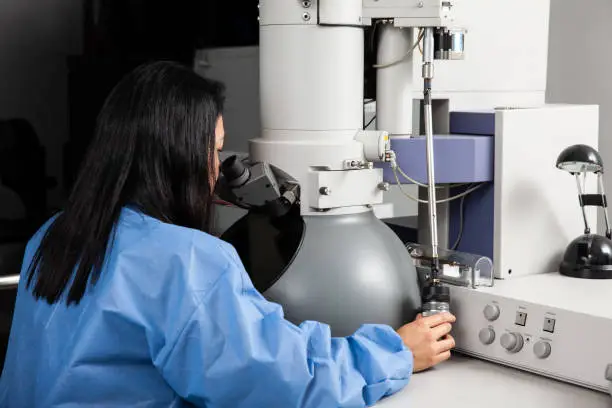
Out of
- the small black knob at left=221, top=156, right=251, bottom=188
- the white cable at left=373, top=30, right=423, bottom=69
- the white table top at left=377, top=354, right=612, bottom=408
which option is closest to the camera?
the white table top at left=377, top=354, right=612, bottom=408

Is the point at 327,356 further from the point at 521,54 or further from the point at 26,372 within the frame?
the point at 521,54

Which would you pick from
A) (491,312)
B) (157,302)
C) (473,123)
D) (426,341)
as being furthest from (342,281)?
(473,123)

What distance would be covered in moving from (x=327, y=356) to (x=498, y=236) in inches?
22.5

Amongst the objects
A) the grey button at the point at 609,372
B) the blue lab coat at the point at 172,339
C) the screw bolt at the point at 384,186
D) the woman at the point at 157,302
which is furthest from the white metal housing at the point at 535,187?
the blue lab coat at the point at 172,339

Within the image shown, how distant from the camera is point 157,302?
115 centimetres

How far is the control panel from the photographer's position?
137 centimetres

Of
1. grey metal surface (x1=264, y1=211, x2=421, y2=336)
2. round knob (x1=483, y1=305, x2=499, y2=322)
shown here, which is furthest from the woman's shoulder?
round knob (x1=483, y1=305, x2=499, y2=322)

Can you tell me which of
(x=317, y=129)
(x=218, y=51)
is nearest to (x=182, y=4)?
(x=218, y=51)

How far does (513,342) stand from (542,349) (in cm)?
5

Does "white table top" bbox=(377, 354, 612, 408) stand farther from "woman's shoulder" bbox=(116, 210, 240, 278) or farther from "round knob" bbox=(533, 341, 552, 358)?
"woman's shoulder" bbox=(116, 210, 240, 278)

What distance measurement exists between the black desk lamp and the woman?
53 centimetres

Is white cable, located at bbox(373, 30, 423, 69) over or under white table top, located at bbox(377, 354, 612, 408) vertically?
over

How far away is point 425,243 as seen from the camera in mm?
1859

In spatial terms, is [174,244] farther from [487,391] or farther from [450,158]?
[450,158]
